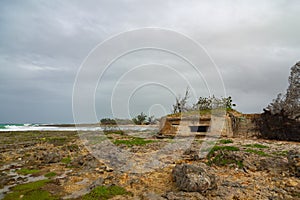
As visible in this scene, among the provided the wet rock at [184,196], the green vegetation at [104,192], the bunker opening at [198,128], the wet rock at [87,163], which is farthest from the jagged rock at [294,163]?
the bunker opening at [198,128]

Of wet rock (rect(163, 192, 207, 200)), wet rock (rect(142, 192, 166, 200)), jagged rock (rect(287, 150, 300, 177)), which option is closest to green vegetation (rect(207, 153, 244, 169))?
jagged rock (rect(287, 150, 300, 177))

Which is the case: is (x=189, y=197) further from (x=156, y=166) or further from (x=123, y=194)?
(x=156, y=166)

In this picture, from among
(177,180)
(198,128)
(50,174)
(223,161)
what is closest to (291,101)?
(198,128)

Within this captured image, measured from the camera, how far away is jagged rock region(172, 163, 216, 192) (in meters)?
7.80

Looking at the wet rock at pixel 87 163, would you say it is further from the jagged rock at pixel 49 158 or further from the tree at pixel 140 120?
the tree at pixel 140 120

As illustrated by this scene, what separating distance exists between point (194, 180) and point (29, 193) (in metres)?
6.01

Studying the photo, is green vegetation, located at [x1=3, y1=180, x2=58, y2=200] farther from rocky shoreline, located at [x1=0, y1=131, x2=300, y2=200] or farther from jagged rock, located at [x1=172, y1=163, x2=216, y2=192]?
jagged rock, located at [x1=172, y1=163, x2=216, y2=192]

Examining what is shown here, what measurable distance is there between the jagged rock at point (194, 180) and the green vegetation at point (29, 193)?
4.52 meters

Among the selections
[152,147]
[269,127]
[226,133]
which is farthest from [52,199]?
[269,127]

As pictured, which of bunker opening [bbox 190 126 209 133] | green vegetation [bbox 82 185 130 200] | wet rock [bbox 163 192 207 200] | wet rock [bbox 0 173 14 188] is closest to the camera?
wet rock [bbox 163 192 207 200]

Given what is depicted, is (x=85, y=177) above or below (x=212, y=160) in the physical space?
below

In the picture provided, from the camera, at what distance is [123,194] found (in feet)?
27.1

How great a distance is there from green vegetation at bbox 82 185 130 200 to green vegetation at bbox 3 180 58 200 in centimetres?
133

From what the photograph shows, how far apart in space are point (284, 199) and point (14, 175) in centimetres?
1186
